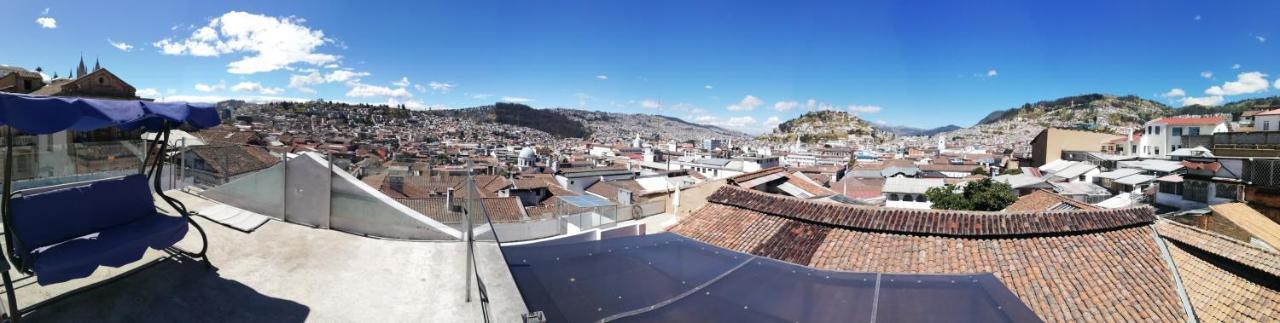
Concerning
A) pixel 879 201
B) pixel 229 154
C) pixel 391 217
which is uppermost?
pixel 229 154

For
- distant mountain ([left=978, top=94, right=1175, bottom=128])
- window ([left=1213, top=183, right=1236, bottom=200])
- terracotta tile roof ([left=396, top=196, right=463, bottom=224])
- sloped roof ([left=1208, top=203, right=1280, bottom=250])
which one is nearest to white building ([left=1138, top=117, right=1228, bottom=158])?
window ([left=1213, top=183, right=1236, bottom=200])

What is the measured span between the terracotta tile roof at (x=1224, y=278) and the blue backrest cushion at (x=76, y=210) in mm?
10057

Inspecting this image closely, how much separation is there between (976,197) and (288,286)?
2712 cm

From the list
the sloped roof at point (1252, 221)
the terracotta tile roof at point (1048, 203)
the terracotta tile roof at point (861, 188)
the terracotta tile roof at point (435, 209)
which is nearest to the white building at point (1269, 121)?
the terracotta tile roof at point (1048, 203)

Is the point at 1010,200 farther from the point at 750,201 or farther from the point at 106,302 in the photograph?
the point at 106,302

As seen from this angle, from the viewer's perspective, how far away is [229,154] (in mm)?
6035

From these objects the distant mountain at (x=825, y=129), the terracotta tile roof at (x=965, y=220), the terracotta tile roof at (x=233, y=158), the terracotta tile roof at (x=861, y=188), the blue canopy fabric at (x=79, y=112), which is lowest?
the terracotta tile roof at (x=861, y=188)

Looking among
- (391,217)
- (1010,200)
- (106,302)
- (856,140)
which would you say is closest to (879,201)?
(1010,200)

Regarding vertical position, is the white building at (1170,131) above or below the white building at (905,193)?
above

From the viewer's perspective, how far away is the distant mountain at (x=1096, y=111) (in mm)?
136875

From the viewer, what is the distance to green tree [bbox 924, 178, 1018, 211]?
23.7 m

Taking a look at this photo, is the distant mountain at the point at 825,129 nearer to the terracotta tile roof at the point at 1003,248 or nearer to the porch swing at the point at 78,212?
the terracotta tile roof at the point at 1003,248

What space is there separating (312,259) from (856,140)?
16514 centimetres

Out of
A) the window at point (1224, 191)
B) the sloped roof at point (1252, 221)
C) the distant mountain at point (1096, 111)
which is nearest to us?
the sloped roof at point (1252, 221)
